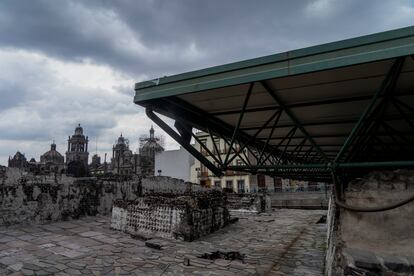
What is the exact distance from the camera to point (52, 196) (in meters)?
10.9

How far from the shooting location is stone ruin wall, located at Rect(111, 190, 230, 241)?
8.43 meters

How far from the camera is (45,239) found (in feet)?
26.0

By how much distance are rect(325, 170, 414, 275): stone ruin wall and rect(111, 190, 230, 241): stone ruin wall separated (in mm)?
5182

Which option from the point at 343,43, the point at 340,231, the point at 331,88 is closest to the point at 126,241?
the point at 340,231

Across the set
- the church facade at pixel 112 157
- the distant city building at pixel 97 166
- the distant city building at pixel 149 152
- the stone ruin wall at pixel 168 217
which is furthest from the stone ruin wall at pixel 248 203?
the distant city building at pixel 97 166

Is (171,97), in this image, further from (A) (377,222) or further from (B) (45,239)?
(B) (45,239)

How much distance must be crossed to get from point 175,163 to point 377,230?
3709cm

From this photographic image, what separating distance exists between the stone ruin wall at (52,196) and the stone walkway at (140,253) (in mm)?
617

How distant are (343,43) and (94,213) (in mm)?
12945

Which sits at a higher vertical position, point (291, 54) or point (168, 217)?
point (291, 54)

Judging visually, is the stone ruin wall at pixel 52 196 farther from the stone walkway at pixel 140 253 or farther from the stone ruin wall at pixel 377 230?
the stone ruin wall at pixel 377 230

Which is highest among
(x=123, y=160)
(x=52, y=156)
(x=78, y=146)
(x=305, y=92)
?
(x=78, y=146)

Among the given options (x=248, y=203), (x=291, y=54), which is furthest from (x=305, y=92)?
(x=248, y=203)

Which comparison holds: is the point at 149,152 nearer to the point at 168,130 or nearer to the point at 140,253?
the point at 140,253
